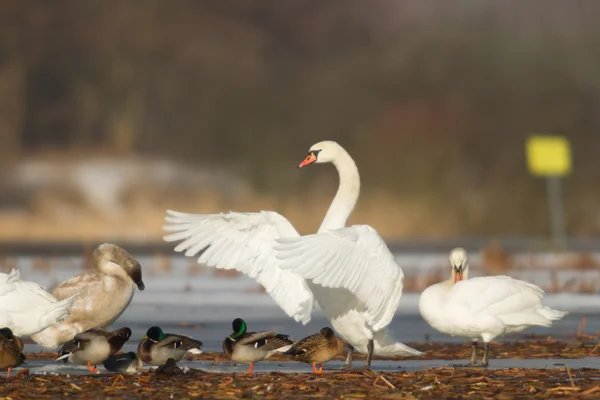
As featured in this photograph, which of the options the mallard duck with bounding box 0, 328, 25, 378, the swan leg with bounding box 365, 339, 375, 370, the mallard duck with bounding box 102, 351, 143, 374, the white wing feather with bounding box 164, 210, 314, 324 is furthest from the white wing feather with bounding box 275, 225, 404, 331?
the mallard duck with bounding box 0, 328, 25, 378

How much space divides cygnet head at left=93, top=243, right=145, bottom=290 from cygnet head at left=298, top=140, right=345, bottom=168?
Result: 1.70m

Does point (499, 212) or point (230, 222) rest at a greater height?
point (499, 212)

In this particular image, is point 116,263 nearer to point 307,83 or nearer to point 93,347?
point 93,347

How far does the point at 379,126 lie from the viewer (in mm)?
43344

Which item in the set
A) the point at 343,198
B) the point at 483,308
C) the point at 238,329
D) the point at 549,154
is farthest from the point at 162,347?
the point at 549,154

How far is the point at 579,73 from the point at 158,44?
15.2 m

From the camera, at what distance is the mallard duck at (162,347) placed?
378 inches

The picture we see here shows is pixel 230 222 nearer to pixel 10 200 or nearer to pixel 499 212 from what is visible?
pixel 499 212

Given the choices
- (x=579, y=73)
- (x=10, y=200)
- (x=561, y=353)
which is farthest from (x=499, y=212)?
(x=561, y=353)

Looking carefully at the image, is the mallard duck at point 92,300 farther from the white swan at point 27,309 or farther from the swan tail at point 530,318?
the swan tail at point 530,318

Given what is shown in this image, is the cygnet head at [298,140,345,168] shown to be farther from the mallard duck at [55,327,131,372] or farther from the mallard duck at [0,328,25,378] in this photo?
the mallard duck at [0,328,25,378]

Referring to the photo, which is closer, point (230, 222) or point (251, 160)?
point (230, 222)

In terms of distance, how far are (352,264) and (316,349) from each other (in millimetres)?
735

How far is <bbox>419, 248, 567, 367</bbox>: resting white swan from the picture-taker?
10273 mm
